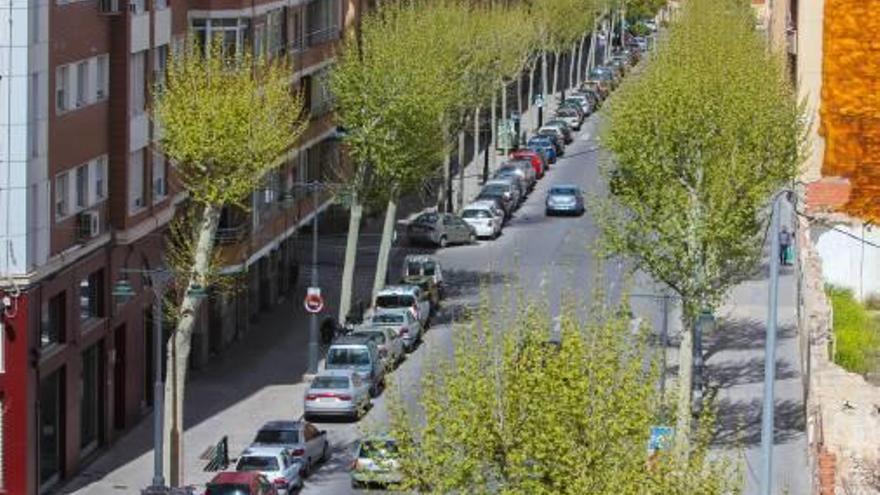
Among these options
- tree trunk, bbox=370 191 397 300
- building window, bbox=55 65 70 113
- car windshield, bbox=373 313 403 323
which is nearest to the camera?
building window, bbox=55 65 70 113

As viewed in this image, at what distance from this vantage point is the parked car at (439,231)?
3856 inches

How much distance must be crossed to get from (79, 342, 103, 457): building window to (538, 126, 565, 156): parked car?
2658 inches

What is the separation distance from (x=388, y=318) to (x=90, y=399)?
14959mm

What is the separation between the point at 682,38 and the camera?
78.4 meters

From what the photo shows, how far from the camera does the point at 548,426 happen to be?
116 ft

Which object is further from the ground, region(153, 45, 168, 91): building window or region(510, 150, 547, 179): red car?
region(153, 45, 168, 91): building window

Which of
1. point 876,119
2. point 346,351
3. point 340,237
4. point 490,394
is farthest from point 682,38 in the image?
point 490,394

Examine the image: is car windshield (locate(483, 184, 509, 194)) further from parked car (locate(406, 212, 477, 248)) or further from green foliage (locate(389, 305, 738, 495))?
green foliage (locate(389, 305, 738, 495))

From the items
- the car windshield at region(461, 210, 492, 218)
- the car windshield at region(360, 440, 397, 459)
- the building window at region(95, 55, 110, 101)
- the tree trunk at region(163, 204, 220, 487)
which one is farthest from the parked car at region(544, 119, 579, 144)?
the car windshield at region(360, 440, 397, 459)

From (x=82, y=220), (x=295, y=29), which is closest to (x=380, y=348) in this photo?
(x=82, y=220)

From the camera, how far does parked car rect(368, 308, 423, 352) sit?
75394 mm

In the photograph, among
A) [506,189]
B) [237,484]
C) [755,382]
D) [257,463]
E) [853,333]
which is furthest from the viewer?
[506,189]

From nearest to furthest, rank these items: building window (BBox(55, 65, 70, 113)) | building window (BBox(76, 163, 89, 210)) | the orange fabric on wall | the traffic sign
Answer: building window (BBox(55, 65, 70, 113)) → building window (BBox(76, 163, 89, 210)) → the traffic sign → the orange fabric on wall

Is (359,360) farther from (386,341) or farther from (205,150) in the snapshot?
(205,150)
